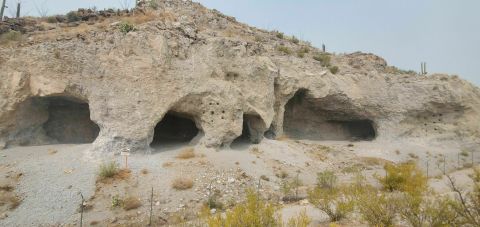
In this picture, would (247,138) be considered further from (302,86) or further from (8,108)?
(8,108)

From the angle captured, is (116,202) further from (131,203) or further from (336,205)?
(336,205)

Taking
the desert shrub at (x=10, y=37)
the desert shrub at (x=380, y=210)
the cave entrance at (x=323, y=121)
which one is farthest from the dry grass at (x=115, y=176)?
the cave entrance at (x=323, y=121)

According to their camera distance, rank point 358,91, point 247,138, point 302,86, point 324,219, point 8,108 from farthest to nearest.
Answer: point 358,91 → point 302,86 → point 247,138 → point 8,108 → point 324,219

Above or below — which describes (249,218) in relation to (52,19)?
below

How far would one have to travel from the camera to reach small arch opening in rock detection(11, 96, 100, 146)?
14.2 m

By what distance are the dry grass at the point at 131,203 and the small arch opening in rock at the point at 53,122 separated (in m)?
6.41

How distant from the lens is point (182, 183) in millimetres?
11820

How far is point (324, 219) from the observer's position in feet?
28.7

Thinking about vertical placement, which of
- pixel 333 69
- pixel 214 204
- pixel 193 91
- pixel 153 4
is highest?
pixel 153 4

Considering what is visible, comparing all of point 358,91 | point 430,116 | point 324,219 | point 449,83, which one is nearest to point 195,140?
point 324,219

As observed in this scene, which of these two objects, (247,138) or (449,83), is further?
(449,83)

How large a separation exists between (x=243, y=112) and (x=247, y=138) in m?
2.12

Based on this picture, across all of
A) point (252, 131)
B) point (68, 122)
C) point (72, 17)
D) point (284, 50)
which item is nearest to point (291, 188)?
point (252, 131)

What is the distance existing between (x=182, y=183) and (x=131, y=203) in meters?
1.88
